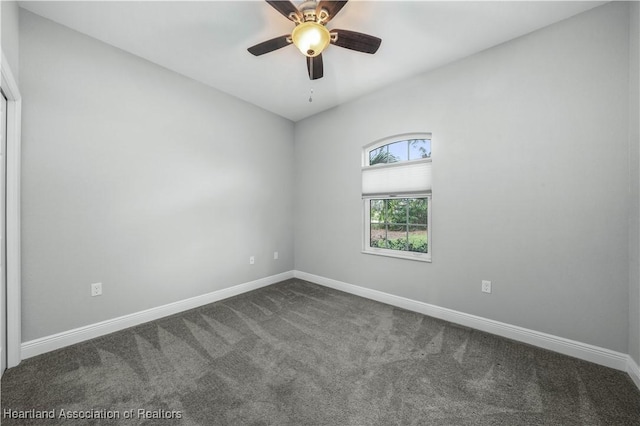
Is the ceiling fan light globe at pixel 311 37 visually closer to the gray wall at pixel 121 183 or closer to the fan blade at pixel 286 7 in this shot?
the fan blade at pixel 286 7

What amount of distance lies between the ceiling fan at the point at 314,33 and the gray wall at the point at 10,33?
164 cm

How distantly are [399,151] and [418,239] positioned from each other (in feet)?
3.79

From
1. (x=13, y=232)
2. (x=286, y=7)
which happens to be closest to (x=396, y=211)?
(x=286, y=7)

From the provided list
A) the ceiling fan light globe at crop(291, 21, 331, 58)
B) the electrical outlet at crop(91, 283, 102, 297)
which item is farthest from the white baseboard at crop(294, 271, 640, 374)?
the electrical outlet at crop(91, 283, 102, 297)

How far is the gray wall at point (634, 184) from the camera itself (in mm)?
1758

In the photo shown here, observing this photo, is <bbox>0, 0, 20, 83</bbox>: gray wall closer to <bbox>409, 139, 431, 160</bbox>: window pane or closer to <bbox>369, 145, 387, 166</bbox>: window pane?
<bbox>369, 145, 387, 166</bbox>: window pane

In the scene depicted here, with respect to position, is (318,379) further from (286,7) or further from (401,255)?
(286,7)

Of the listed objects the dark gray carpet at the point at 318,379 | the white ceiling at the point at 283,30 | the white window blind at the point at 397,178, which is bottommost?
the dark gray carpet at the point at 318,379

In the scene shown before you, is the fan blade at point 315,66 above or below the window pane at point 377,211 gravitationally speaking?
above

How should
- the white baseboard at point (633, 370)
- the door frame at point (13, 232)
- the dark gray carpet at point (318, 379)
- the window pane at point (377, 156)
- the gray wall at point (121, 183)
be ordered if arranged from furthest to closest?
the window pane at point (377, 156) < the gray wall at point (121, 183) < the door frame at point (13, 232) < the white baseboard at point (633, 370) < the dark gray carpet at point (318, 379)

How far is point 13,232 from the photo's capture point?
6.15 feet

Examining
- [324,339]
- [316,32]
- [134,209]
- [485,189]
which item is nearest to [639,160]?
[485,189]

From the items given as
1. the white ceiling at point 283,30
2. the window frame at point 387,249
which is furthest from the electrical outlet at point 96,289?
the window frame at point 387,249

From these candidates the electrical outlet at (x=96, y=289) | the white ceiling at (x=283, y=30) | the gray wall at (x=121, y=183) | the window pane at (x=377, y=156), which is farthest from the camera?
the window pane at (x=377, y=156)
